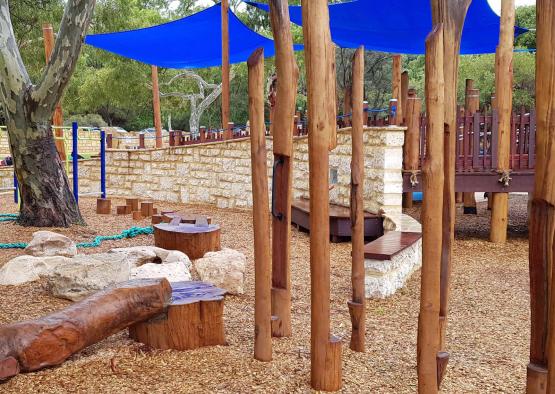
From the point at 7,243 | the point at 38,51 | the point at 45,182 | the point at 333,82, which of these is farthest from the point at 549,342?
the point at 38,51

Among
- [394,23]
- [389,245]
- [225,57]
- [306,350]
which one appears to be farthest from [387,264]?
[225,57]

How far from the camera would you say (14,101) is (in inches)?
267

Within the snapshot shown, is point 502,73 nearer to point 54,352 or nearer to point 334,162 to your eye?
point 334,162

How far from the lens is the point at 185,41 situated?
503 inches

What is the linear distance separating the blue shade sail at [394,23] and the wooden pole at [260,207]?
253 inches

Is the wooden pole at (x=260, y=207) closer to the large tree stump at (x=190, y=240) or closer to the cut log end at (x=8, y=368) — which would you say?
the cut log end at (x=8, y=368)

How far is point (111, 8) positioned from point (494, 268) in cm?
1380

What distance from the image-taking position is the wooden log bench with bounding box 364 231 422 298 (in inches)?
195

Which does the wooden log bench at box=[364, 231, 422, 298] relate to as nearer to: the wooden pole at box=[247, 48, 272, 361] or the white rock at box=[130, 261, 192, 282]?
the white rock at box=[130, 261, 192, 282]

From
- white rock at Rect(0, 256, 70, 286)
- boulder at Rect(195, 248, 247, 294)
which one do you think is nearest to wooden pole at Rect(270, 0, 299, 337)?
boulder at Rect(195, 248, 247, 294)

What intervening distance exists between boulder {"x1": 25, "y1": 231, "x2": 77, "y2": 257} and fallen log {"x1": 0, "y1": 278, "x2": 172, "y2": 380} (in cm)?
217

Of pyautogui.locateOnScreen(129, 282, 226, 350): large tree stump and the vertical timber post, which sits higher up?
the vertical timber post

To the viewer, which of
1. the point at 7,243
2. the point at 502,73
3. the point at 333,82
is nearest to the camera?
the point at 333,82

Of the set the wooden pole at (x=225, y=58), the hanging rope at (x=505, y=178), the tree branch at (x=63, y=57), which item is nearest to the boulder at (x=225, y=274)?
the tree branch at (x=63, y=57)
